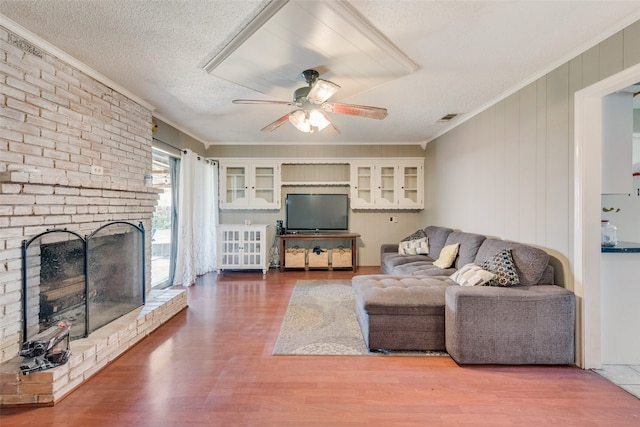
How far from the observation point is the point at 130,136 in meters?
2.92

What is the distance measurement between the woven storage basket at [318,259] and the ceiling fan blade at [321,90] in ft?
11.0

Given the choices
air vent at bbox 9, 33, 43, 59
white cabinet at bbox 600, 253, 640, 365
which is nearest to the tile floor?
white cabinet at bbox 600, 253, 640, 365

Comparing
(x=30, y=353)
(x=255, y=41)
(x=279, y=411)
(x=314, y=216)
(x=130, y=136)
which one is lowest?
(x=279, y=411)

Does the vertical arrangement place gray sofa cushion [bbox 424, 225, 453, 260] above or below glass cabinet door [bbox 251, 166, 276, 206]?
below

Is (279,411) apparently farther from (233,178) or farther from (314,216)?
(233,178)

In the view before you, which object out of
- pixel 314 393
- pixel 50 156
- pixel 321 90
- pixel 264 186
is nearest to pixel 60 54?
pixel 50 156

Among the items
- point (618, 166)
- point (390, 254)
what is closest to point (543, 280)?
point (618, 166)

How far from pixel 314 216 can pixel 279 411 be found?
3.77 metres

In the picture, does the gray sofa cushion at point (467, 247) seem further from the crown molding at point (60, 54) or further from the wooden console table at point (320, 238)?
the crown molding at point (60, 54)

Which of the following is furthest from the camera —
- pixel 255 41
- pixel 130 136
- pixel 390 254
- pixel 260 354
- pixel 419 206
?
pixel 419 206

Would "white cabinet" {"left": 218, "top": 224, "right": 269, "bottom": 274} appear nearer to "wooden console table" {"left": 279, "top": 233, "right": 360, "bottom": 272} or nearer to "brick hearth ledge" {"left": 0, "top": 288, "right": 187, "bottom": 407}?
"wooden console table" {"left": 279, "top": 233, "right": 360, "bottom": 272}

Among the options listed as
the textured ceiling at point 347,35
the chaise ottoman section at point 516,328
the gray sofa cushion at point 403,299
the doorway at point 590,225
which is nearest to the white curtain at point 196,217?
the textured ceiling at point 347,35

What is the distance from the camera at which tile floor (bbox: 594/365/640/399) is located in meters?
1.83

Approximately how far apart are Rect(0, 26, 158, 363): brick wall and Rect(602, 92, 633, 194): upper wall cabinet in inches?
168
